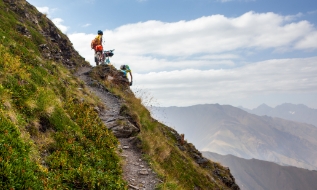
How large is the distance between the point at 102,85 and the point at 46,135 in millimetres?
17038

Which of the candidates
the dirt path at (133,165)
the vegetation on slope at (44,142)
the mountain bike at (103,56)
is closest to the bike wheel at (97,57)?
the mountain bike at (103,56)

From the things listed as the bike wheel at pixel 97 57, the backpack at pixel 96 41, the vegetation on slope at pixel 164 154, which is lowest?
the vegetation on slope at pixel 164 154

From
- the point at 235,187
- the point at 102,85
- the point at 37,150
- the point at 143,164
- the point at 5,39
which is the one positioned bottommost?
the point at 235,187

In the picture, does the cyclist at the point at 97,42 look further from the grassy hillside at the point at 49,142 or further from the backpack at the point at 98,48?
the grassy hillside at the point at 49,142

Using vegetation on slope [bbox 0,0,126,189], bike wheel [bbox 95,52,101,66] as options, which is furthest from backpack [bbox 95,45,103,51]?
vegetation on slope [bbox 0,0,126,189]

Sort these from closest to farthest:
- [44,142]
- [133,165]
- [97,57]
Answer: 1. [44,142]
2. [133,165]
3. [97,57]

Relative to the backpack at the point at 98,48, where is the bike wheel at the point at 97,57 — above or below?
below

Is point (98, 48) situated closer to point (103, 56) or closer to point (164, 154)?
point (103, 56)

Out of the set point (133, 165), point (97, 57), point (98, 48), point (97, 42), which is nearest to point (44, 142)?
point (133, 165)

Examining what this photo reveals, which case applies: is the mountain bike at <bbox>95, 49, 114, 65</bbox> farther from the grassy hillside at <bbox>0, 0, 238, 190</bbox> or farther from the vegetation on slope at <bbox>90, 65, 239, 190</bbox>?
the grassy hillside at <bbox>0, 0, 238, 190</bbox>

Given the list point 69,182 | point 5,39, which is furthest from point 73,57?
point 69,182

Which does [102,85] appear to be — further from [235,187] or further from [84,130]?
[235,187]

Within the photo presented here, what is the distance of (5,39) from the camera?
14914 millimetres

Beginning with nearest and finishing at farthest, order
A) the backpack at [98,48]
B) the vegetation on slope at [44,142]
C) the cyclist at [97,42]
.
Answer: the vegetation on slope at [44,142], the backpack at [98,48], the cyclist at [97,42]
